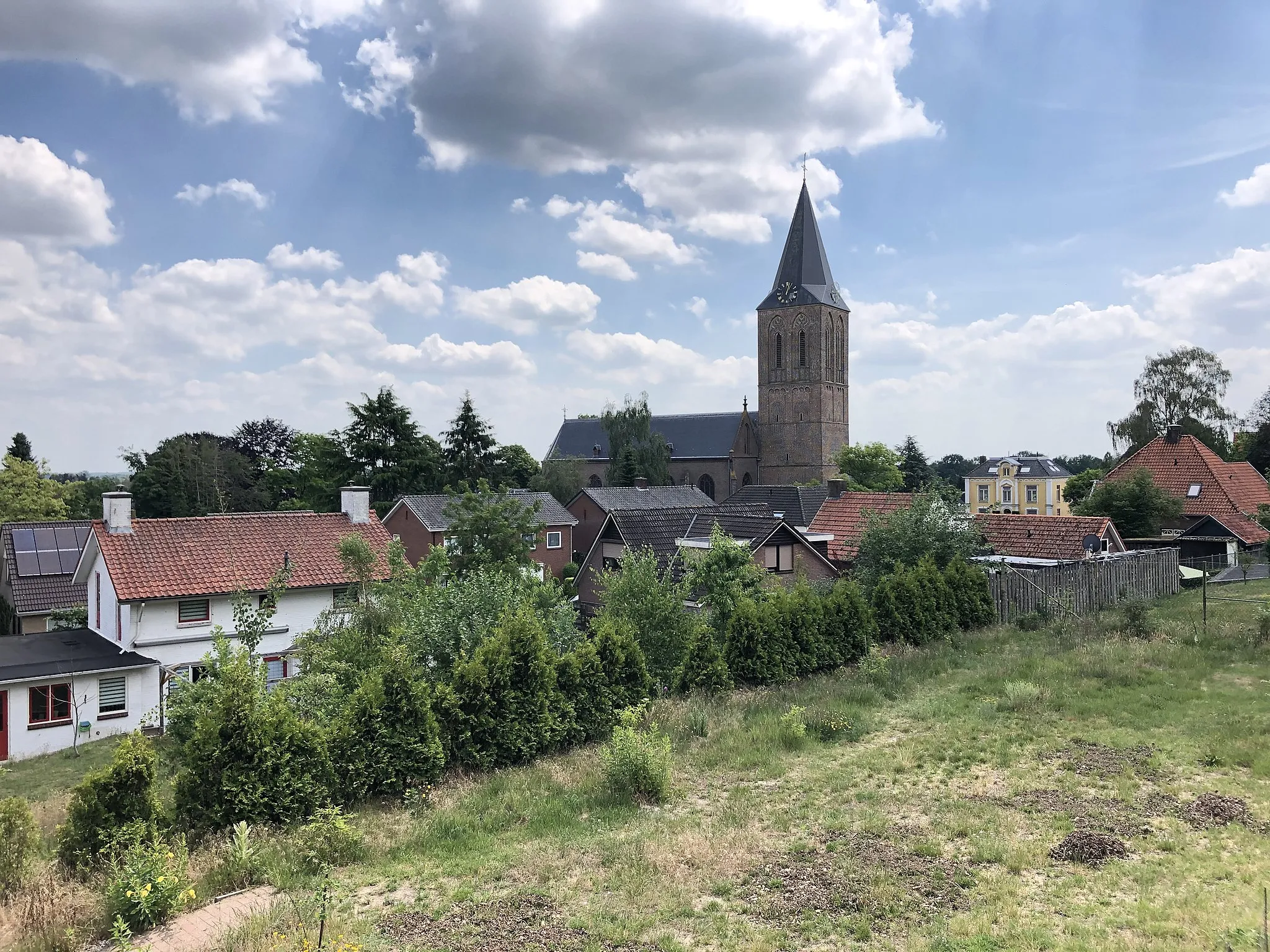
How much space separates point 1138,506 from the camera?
112ft

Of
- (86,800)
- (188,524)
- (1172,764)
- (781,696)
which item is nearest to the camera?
(86,800)

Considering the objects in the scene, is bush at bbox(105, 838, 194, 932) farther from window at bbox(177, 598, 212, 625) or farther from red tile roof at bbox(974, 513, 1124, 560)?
red tile roof at bbox(974, 513, 1124, 560)

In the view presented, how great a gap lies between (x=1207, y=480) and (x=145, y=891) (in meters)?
43.2

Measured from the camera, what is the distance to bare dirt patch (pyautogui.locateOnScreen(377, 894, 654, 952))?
20.4 ft

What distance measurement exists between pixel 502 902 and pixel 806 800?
404 centimetres

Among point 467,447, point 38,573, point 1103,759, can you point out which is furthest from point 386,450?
point 1103,759

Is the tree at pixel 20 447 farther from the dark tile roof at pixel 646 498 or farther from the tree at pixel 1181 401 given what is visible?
the tree at pixel 1181 401

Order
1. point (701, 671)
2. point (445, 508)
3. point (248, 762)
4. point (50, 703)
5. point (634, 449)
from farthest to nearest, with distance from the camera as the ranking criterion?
point (634, 449) < point (445, 508) < point (50, 703) < point (701, 671) < point (248, 762)

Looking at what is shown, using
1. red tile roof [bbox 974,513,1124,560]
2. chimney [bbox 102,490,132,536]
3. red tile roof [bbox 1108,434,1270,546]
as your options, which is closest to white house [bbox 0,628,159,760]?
chimney [bbox 102,490,132,536]

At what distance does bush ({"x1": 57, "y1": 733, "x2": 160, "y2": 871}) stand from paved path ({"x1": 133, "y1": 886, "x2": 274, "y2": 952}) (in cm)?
152

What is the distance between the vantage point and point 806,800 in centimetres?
944

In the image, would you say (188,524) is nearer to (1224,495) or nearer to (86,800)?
(86,800)

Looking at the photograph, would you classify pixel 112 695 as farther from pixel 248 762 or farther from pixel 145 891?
pixel 145 891

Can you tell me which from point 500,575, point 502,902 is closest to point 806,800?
point 502,902
